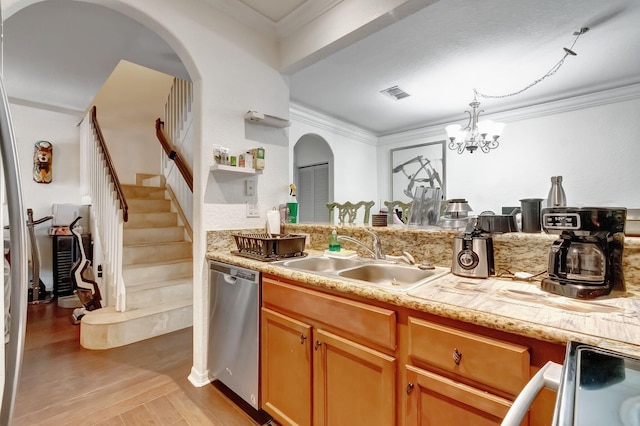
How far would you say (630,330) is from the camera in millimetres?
768

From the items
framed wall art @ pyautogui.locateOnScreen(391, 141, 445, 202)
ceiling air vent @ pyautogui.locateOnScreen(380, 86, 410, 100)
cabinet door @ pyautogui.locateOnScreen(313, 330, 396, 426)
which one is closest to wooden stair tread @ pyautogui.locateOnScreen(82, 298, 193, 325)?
cabinet door @ pyautogui.locateOnScreen(313, 330, 396, 426)

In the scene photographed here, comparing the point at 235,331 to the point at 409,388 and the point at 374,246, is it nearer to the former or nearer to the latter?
the point at 374,246

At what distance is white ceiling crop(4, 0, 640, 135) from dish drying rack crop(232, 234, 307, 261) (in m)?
1.57

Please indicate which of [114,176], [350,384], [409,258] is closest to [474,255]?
[409,258]

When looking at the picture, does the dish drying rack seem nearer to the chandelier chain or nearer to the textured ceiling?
the textured ceiling

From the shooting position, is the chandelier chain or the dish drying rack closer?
the dish drying rack

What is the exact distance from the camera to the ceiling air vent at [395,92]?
3771 mm

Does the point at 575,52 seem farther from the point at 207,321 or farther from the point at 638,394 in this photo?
the point at 207,321

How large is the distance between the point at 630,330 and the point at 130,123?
601 centimetres

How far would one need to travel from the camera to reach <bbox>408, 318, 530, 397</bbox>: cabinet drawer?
83 centimetres

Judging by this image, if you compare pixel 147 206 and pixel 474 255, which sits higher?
pixel 147 206

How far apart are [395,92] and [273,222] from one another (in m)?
2.62

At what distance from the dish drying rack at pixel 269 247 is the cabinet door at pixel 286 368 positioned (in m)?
0.35

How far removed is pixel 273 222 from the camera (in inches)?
90.4
